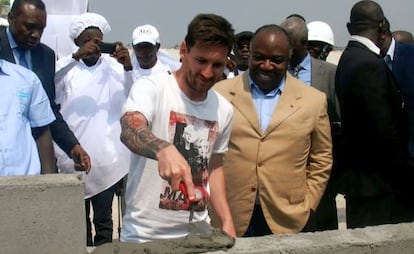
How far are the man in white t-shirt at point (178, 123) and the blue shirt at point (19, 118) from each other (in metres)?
0.72

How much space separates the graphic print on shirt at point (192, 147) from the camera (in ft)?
8.39

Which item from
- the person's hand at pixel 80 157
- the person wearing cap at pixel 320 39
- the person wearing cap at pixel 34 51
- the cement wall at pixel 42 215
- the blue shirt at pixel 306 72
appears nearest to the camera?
the cement wall at pixel 42 215

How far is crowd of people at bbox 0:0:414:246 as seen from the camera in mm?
2555

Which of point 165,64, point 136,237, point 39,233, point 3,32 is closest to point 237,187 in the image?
point 136,237

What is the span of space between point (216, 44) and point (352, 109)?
160cm

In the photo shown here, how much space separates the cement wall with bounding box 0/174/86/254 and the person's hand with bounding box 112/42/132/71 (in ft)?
8.13

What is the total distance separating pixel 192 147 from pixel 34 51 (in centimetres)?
187

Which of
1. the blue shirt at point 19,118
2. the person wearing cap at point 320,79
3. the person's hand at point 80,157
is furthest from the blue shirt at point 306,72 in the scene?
the blue shirt at point 19,118

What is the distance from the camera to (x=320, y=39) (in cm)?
602

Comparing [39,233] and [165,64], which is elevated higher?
[165,64]

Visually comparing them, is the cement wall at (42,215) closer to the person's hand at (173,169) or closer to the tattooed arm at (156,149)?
the tattooed arm at (156,149)

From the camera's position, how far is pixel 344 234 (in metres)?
2.74

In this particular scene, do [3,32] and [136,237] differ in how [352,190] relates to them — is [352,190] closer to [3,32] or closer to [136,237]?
[136,237]

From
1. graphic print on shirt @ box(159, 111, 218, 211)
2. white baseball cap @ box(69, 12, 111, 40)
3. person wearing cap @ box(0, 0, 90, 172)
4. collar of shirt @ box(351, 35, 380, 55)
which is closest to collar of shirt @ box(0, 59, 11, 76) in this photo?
person wearing cap @ box(0, 0, 90, 172)
